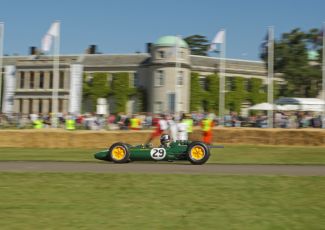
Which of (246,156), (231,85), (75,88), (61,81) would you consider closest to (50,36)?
(75,88)

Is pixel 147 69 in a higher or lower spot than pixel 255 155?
higher

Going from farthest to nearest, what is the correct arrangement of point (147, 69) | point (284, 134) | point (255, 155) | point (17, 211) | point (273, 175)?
point (147, 69) → point (284, 134) → point (255, 155) → point (273, 175) → point (17, 211)

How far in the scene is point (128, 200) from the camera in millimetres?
9055

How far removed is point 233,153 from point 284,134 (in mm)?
5349

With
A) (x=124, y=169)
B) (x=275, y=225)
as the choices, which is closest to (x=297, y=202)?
(x=275, y=225)

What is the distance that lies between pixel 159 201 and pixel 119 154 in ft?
25.1

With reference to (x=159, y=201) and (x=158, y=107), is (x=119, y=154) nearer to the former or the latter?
(x=159, y=201)

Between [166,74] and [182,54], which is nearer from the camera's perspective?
[166,74]

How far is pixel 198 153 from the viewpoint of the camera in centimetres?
1612

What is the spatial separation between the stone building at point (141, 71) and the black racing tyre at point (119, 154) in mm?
47715

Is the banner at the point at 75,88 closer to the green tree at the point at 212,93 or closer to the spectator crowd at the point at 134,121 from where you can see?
the spectator crowd at the point at 134,121

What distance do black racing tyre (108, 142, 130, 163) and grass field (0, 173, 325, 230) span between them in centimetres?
401

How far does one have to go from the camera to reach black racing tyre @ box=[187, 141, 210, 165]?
16.0 meters

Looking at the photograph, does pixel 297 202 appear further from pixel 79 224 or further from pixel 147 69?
pixel 147 69
